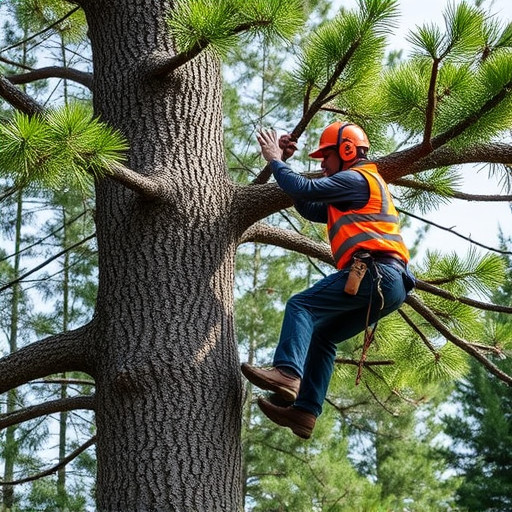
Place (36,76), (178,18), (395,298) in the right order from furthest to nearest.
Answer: (36,76), (395,298), (178,18)

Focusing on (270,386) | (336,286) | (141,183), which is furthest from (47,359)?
(336,286)

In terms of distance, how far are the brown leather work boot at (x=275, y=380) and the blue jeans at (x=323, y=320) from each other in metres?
0.03

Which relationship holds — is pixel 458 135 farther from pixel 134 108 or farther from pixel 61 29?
pixel 61 29

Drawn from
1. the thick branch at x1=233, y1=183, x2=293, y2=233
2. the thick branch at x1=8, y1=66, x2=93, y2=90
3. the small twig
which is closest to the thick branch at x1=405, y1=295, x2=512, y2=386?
the small twig

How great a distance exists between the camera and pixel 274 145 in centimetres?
336

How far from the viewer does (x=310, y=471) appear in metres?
11.1

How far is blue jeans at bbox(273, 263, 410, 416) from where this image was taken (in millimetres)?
3051

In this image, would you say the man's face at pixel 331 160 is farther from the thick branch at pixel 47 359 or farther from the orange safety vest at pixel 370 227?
the thick branch at pixel 47 359

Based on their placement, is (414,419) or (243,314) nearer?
(243,314)

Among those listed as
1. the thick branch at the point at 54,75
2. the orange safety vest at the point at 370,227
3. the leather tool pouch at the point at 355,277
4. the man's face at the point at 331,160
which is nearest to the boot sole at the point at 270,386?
the leather tool pouch at the point at 355,277

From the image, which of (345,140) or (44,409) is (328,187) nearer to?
(345,140)

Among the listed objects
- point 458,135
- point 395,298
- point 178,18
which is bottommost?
point 395,298

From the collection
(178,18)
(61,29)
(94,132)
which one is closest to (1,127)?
(94,132)

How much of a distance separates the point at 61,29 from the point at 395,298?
9.74ft
